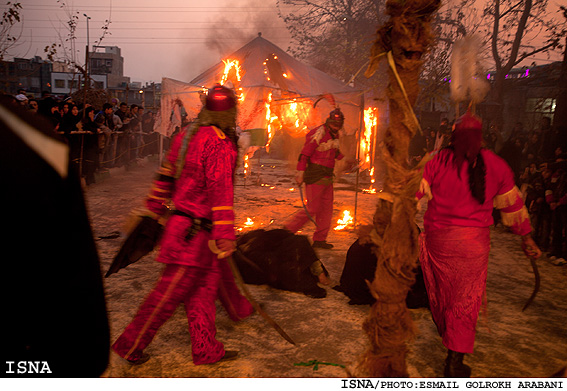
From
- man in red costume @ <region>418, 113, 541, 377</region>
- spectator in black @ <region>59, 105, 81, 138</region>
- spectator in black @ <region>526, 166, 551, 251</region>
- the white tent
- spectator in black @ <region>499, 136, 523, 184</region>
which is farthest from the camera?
the white tent

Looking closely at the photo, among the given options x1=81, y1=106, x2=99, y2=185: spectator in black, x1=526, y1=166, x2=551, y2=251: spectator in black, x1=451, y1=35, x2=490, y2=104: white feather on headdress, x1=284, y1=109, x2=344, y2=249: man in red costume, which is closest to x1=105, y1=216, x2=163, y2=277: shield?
x1=451, y1=35, x2=490, y2=104: white feather on headdress

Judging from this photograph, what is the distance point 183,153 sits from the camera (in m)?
2.92

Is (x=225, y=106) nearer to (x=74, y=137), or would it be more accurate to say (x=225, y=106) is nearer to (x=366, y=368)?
(x=366, y=368)

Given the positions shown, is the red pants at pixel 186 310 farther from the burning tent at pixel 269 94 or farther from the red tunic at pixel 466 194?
the burning tent at pixel 269 94

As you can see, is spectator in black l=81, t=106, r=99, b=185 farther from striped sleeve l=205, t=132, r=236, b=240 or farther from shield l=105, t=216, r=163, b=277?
striped sleeve l=205, t=132, r=236, b=240

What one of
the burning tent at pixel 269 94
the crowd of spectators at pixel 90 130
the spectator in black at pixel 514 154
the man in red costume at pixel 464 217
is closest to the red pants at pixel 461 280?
Result: the man in red costume at pixel 464 217

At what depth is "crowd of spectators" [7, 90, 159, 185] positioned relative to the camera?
9977 millimetres

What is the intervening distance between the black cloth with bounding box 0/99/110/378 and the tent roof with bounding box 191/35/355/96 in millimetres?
10649

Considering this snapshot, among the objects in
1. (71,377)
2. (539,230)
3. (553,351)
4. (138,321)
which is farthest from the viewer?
(539,230)

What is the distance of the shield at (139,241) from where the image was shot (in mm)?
3121

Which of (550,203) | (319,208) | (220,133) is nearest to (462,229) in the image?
(220,133)

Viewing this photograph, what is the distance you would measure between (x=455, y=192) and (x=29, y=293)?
2.76 meters

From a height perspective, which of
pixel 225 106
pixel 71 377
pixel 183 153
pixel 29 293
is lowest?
pixel 71 377
